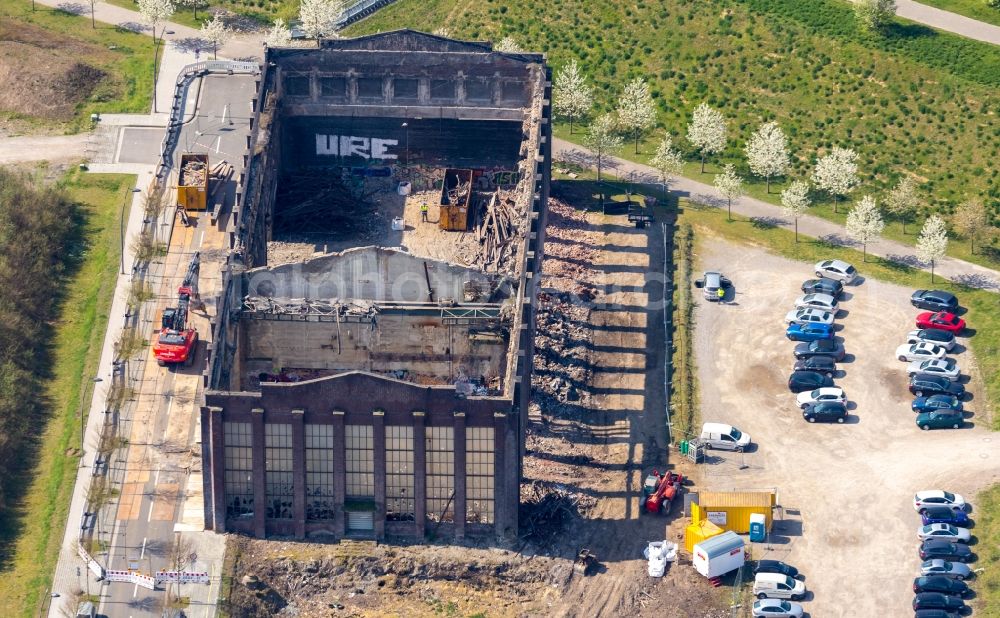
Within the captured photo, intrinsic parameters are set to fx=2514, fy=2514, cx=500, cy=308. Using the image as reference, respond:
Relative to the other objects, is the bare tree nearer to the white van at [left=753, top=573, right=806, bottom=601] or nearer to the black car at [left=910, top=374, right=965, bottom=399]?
the black car at [left=910, top=374, right=965, bottom=399]

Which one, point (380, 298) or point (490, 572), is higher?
point (380, 298)

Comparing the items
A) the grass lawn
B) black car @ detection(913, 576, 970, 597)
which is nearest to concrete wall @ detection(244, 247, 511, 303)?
the grass lawn

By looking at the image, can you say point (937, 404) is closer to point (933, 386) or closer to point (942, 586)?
point (933, 386)

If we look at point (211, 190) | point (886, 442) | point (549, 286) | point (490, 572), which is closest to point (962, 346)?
point (886, 442)

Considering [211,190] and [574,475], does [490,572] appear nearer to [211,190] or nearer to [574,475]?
[574,475]

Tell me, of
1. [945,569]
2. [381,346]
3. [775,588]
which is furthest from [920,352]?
[381,346]

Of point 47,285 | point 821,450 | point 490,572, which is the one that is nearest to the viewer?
point 490,572

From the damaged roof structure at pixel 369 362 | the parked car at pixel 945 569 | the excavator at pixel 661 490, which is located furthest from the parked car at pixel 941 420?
the damaged roof structure at pixel 369 362
